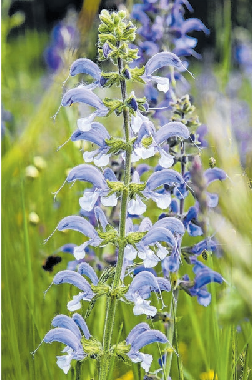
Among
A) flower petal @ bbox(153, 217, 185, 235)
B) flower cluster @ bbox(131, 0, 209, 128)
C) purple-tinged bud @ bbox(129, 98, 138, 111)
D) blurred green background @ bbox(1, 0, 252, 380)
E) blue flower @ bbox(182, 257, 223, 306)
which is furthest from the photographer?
flower cluster @ bbox(131, 0, 209, 128)

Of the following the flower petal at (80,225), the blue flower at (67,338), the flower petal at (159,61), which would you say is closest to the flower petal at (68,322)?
the blue flower at (67,338)

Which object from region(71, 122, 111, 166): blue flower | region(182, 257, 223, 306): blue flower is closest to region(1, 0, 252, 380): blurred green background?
region(182, 257, 223, 306): blue flower

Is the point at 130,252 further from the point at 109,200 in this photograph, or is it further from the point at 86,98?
the point at 86,98

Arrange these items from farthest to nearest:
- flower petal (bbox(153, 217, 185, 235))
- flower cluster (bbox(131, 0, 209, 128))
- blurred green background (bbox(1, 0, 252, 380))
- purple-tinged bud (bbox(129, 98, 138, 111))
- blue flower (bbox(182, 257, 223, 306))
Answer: flower cluster (bbox(131, 0, 209, 128)) → blue flower (bbox(182, 257, 223, 306)) → flower petal (bbox(153, 217, 185, 235)) → purple-tinged bud (bbox(129, 98, 138, 111)) → blurred green background (bbox(1, 0, 252, 380))

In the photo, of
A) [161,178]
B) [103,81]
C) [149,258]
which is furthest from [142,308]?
[103,81]

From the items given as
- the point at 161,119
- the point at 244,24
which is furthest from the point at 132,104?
the point at 244,24

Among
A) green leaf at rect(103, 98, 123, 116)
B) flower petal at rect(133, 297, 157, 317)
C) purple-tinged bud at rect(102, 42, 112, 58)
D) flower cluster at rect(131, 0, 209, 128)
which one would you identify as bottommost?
flower petal at rect(133, 297, 157, 317)

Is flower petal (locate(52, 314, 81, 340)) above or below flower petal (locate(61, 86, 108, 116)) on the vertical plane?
below

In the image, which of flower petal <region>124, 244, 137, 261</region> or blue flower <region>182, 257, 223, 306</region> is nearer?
flower petal <region>124, 244, 137, 261</region>

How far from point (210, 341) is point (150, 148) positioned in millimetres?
378

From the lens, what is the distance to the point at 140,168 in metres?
0.89

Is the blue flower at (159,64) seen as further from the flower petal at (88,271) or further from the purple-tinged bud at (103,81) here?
the flower petal at (88,271)

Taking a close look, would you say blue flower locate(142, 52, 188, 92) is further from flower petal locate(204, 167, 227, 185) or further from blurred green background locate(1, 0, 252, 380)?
flower petal locate(204, 167, 227, 185)

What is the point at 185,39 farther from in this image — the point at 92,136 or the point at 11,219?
the point at 11,219
